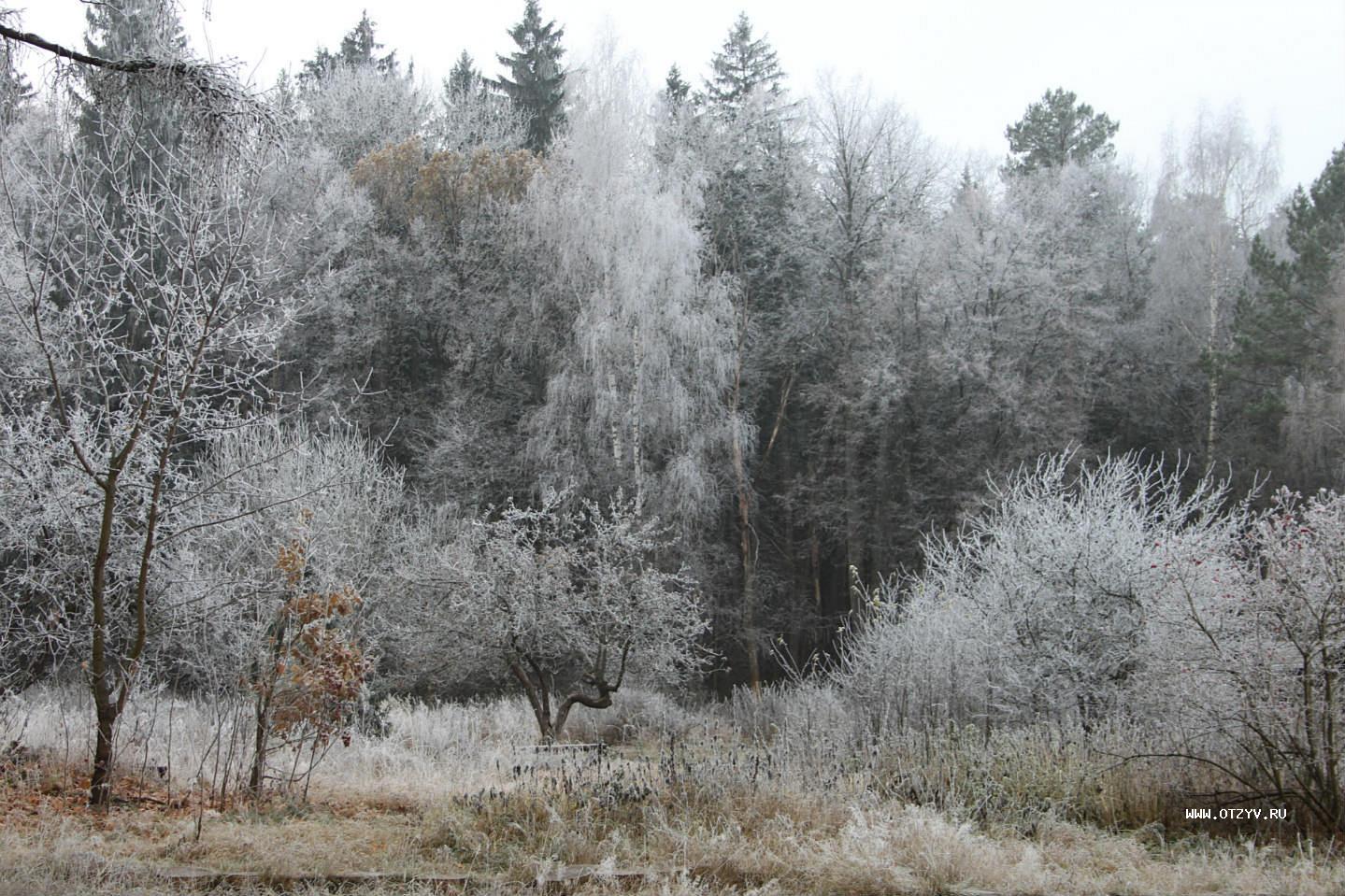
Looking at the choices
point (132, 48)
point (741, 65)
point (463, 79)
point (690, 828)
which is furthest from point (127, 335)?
point (463, 79)

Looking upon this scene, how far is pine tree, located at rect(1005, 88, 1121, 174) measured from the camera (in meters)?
31.3

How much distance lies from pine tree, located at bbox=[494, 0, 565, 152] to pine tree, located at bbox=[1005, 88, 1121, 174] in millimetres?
13925

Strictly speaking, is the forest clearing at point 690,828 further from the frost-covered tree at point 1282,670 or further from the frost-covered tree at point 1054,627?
the frost-covered tree at point 1054,627

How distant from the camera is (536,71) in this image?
30.0 metres

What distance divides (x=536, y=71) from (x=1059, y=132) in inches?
627

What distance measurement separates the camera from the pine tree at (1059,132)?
31328mm

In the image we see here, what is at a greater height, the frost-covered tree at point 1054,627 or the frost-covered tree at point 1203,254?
the frost-covered tree at point 1203,254

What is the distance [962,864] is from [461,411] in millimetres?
18703

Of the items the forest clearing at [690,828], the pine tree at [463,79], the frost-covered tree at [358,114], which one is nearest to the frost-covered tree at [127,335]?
the forest clearing at [690,828]

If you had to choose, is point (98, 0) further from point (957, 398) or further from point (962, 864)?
point (957, 398)

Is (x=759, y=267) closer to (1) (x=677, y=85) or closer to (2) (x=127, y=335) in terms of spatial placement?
(1) (x=677, y=85)

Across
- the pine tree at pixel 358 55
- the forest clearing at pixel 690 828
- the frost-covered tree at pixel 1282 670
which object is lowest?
the forest clearing at pixel 690 828

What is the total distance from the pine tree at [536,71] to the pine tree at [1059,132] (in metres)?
13.9

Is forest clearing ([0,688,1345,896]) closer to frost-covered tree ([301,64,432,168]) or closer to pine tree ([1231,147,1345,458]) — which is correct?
pine tree ([1231,147,1345,458])
